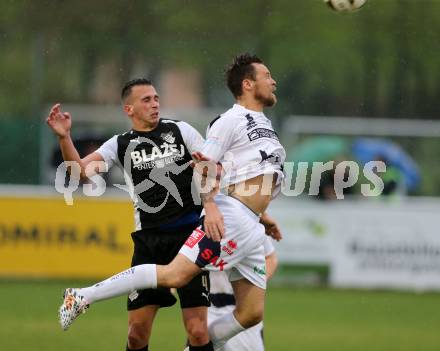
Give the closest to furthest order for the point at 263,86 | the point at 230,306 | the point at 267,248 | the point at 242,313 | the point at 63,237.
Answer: the point at 242,313 < the point at 263,86 < the point at 230,306 < the point at 267,248 < the point at 63,237

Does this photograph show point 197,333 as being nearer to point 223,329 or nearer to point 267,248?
point 223,329

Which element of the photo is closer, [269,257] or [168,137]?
[168,137]

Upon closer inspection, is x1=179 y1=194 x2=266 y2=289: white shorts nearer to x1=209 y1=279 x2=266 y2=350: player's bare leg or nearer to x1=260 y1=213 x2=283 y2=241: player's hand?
x1=209 y1=279 x2=266 y2=350: player's bare leg

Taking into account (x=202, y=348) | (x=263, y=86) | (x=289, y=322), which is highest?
(x=263, y=86)

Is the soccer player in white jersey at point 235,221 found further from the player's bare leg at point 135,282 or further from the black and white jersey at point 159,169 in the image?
the black and white jersey at point 159,169

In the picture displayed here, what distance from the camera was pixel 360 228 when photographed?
14648 mm

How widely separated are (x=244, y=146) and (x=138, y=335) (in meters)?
1.54

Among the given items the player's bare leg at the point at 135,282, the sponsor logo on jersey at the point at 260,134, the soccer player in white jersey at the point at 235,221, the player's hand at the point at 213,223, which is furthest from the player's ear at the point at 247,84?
the player's bare leg at the point at 135,282

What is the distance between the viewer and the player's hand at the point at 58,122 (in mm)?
7398

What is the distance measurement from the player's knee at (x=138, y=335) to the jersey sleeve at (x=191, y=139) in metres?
1.32

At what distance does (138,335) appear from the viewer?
7453 mm

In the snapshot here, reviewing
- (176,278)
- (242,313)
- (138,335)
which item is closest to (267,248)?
(242,313)

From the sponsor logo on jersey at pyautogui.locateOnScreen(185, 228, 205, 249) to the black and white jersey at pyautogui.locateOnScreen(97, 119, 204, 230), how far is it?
0.46 m

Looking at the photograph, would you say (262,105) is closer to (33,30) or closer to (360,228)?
(360,228)
